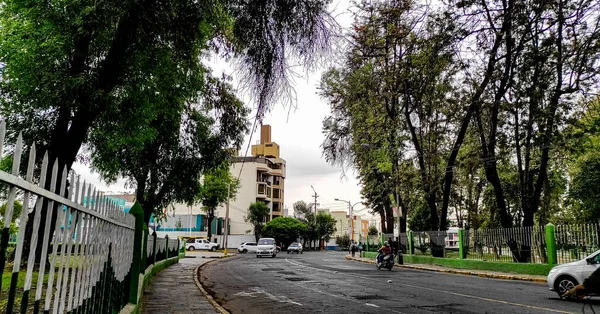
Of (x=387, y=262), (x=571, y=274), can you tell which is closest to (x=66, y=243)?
(x=571, y=274)

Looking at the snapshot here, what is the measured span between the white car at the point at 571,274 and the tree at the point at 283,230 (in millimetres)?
56057

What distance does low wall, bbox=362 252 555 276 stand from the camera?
60.5ft

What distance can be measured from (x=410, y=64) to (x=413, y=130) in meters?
19.0

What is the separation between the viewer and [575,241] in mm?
16594

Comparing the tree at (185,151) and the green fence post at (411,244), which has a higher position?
the tree at (185,151)

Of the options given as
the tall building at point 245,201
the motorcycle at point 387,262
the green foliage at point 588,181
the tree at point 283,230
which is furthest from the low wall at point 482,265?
the tall building at point 245,201

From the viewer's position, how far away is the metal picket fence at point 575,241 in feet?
51.0

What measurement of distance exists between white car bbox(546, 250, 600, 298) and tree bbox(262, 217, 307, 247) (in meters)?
56.1

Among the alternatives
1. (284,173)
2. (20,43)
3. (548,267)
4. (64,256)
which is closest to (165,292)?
(20,43)

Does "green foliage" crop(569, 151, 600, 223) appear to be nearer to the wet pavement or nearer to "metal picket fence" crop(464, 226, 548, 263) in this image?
"metal picket fence" crop(464, 226, 548, 263)

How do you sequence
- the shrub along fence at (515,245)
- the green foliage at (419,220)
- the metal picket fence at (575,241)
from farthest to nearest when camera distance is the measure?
the green foliage at (419,220) < the shrub along fence at (515,245) < the metal picket fence at (575,241)

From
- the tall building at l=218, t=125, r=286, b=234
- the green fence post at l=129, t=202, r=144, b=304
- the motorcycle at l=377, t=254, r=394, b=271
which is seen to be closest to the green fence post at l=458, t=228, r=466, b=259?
the motorcycle at l=377, t=254, r=394, b=271

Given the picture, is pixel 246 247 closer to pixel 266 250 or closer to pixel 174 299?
pixel 266 250

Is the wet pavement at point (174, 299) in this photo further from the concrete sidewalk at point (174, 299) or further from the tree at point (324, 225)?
the tree at point (324, 225)
